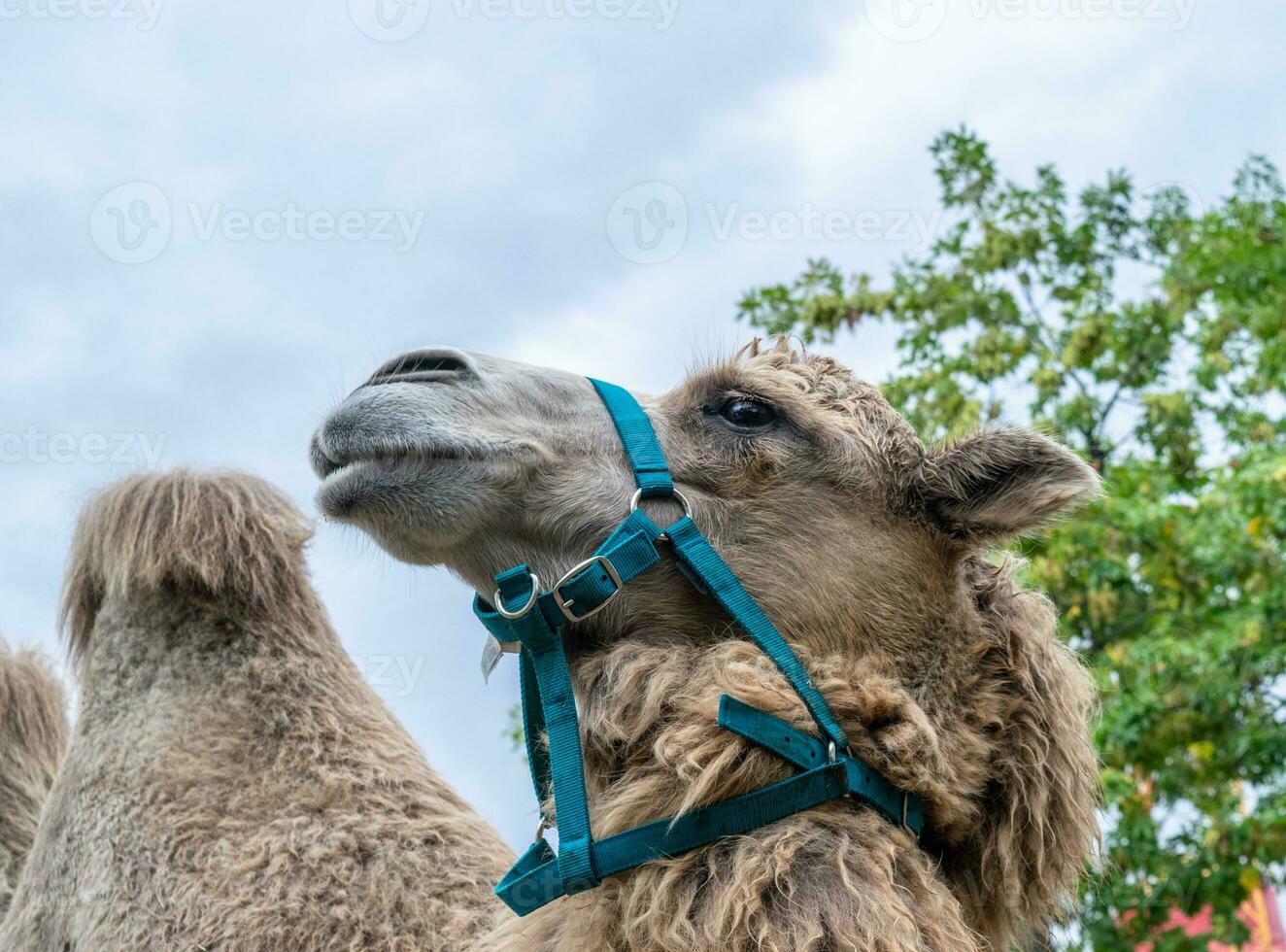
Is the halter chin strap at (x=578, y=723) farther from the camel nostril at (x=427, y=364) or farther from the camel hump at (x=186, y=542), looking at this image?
the camel hump at (x=186, y=542)

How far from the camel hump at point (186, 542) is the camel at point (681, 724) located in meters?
0.40

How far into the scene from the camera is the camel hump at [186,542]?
12.3 ft

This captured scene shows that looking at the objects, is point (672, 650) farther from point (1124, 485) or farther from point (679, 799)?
point (1124, 485)

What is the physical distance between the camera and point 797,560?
2758 mm

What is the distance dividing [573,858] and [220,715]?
4.79 ft

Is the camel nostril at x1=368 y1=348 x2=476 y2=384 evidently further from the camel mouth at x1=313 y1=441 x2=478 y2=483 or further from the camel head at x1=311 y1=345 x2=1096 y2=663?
the camel mouth at x1=313 y1=441 x2=478 y2=483

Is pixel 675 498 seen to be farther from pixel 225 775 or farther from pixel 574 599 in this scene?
pixel 225 775

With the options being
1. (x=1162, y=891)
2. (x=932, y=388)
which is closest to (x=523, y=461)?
(x=1162, y=891)

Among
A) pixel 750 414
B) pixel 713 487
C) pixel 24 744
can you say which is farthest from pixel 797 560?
pixel 24 744

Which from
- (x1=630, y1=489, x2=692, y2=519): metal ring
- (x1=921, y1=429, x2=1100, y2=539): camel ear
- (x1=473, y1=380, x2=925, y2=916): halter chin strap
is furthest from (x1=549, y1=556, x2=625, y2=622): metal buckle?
(x1=921, y1=429, x2=1100, y2=539): camel ear

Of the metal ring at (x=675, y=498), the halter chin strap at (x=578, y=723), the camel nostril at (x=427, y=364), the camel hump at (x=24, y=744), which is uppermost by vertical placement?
the camel hump at (x=24, y=744)

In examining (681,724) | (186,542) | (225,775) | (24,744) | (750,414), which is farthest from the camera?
(24,744)

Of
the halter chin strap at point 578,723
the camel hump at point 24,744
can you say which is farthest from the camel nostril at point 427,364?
the camel hump at point 24,744

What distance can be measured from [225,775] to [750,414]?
165 cm
